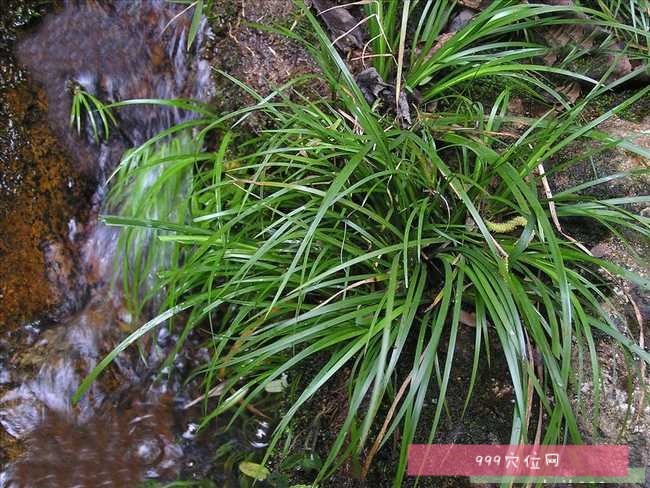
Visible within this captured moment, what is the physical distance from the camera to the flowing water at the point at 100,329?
2258mm

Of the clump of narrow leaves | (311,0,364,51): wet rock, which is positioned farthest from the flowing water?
(311,0,364,51): wet rock

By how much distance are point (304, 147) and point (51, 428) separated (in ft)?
5.22

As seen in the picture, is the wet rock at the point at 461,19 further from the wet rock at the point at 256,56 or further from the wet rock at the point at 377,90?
the wet rock at the point at 256,56

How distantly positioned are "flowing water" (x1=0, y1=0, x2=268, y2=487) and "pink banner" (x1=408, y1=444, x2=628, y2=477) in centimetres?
78

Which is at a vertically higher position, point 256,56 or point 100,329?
point 256,56

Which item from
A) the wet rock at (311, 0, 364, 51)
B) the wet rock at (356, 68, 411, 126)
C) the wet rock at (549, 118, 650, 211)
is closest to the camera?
the wet rock at (549, 118, 650, 211)

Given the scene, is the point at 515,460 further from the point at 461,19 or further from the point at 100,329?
the point at 100,329

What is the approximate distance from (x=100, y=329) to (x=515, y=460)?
1893mm

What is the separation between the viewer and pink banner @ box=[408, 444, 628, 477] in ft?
5.15

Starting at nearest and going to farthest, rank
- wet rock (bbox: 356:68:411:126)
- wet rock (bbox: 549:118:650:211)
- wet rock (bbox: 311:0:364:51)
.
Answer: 1. wet rock (bbox: 549:118:650:211)
2. wet rock (bbox: 356:68:411:126)
3. wet rock (bbox: 311:0:364:51)

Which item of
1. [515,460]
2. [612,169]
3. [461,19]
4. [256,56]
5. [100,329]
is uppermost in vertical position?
[461,19]

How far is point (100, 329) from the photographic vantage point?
2.61 meters

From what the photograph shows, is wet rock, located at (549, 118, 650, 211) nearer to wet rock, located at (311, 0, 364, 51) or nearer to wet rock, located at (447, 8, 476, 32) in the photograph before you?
wet rock, located at (447, 8, 476, 32)

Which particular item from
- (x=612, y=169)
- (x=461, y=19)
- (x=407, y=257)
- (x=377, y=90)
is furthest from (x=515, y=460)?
(x=461, y=19)
